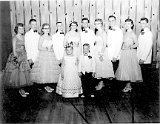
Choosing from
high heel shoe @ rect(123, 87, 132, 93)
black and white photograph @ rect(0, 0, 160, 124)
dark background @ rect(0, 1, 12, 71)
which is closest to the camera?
black and white photograph @ rect(0, 0, 160, 124)

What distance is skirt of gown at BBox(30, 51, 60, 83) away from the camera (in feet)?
17.3

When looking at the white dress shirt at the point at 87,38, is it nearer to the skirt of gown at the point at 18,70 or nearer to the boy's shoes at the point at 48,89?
the boy's shoes at the point at 48,89

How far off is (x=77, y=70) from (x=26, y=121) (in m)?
1.44

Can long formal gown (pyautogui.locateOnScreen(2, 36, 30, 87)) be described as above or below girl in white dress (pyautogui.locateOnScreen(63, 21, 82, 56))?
below

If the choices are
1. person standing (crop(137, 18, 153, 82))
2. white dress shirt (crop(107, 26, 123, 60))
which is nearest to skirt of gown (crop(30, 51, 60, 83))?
white dress shirt (crop(107, 26, 123, 60))

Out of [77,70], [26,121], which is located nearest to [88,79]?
[77,70]

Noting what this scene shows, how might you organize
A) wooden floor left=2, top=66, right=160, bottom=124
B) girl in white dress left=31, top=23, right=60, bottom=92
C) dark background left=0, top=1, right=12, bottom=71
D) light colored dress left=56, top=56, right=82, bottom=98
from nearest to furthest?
wooden floor left=2, top=66, right=160, bottom=124 → light colored dress left=56, top=56, right=82, bottom=98 → girl in white dress left=31, top=23, right=60, bottom=92 → dark background left=0, top=1, right=12, bottom=71

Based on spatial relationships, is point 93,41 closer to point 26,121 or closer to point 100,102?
point 100,102

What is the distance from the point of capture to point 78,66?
4.97m

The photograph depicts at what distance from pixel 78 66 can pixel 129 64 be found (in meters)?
1.03

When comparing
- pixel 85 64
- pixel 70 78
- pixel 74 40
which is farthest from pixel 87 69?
pixel 74 40

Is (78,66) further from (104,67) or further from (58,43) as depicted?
(58,43)

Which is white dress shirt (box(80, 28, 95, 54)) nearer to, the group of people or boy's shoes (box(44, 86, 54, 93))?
the group of people

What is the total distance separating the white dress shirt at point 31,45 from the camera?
5.68m
